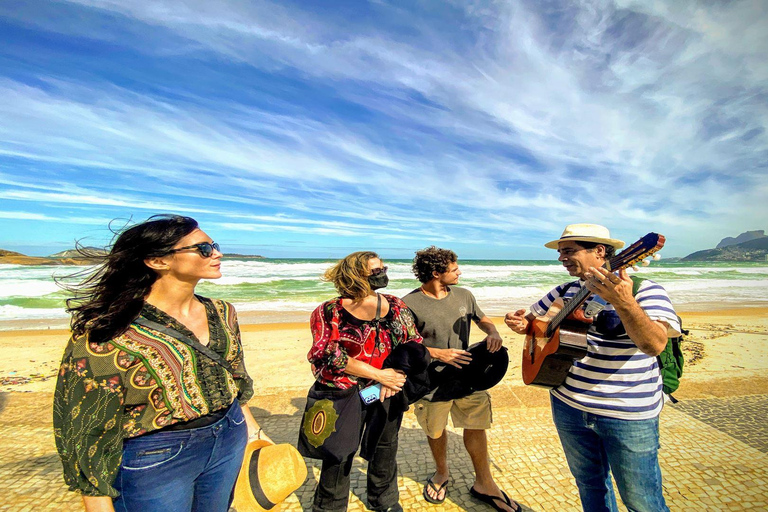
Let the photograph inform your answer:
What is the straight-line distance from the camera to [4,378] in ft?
19.5

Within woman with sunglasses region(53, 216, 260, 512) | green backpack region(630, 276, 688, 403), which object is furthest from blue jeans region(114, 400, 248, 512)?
green backpack region(630, 276, 688, 403)

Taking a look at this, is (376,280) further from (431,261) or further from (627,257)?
(627,257)

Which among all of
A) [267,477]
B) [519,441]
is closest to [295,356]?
[519,441]

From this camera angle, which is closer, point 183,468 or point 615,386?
point 183,468

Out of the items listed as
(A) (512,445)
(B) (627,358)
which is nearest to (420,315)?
(B) (627,358)

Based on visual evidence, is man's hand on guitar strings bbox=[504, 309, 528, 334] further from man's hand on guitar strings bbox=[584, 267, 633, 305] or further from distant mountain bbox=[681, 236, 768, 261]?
distant mountain bbox=[681, 236, 768, 261]

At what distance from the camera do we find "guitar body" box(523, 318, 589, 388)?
2193 mm

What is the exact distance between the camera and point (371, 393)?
2650 millimetres

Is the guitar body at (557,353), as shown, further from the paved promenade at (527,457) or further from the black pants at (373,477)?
the paved promenade at (527,457)

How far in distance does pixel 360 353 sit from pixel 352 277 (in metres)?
0.57

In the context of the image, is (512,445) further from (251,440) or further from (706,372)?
(706,372)

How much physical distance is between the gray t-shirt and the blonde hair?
69 cm

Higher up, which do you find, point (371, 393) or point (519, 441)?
point (371, 393)

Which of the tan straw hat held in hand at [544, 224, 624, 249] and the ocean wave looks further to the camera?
the ocean wave
